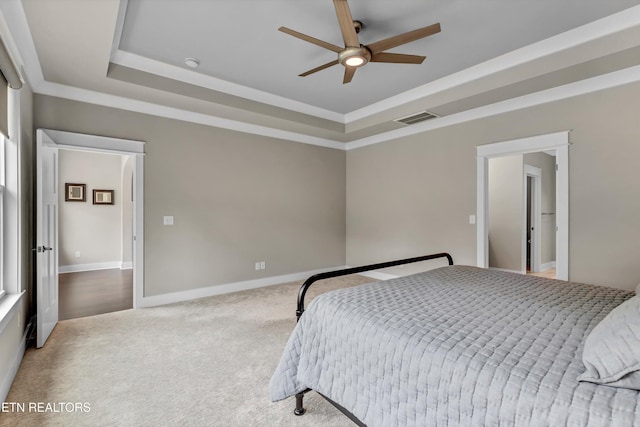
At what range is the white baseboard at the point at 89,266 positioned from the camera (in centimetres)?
613

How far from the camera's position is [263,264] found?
488cm

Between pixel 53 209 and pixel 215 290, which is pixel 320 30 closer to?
pixel 53 209

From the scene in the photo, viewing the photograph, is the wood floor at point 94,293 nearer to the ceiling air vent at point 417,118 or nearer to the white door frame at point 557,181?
the ceiling air vent at point 417,118

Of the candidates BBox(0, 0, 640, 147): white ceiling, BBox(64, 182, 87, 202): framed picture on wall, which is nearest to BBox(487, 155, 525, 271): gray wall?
BBox(0, 0, 640, 147): white ceiling

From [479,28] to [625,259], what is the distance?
263 centimetres

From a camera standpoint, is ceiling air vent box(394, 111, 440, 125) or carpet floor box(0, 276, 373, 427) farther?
ceiling air vent box(394, 111, 440, 125)

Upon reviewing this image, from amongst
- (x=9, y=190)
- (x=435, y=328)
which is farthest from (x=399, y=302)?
(x=9, y=190)

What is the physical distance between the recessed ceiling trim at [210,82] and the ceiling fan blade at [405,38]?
2005mm

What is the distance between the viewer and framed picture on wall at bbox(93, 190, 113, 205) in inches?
253

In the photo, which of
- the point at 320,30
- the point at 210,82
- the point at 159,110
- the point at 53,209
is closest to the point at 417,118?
the point at 320,30

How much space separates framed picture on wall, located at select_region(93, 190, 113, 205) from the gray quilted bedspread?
655 cm

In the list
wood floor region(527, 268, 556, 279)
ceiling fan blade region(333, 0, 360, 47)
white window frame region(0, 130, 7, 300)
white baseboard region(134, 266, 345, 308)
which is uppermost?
ceiling fan blade region(333, 0, 360, 47)

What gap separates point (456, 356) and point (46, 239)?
359 centimetres

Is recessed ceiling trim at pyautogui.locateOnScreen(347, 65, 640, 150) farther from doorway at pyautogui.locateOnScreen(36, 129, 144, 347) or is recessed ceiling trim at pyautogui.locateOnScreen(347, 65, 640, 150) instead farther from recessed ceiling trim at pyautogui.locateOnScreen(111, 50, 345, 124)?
doorway at pyautogui.locateOnScreen(36, 129, 144, 347)
